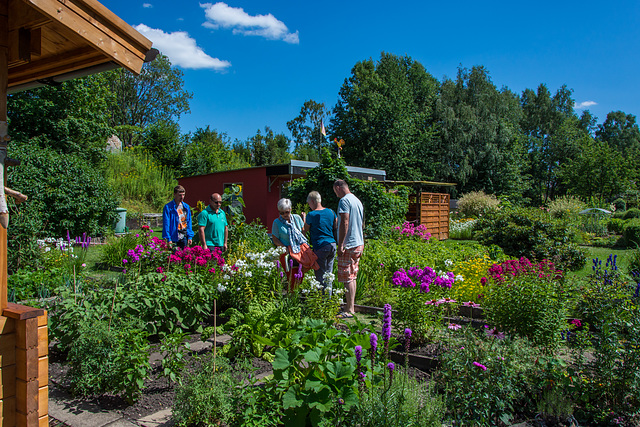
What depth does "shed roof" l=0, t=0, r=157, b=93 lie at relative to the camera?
2.25 metres

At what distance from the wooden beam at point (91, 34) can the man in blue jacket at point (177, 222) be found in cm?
381

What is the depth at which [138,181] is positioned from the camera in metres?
20.8

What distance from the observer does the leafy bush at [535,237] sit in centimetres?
909

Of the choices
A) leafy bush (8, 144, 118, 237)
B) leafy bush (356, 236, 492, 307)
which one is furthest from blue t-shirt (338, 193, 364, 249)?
leafy bush (8, 144, 118, 237)

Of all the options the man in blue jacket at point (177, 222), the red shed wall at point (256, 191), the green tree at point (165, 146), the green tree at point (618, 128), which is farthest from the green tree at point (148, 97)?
the green tree at point (618, 128)

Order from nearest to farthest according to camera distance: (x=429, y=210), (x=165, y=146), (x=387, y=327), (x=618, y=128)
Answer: (x=387, y=327) → (x=429, y=210) → (x=165, y=146) → (x=618, y=128)

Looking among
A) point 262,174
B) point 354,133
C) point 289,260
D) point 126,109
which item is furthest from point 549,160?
point 289,260

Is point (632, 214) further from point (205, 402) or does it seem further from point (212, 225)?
point (205, 402)

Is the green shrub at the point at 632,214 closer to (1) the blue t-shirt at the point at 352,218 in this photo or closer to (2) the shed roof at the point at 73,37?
(1) the blue t-shirt at the point at 352,218

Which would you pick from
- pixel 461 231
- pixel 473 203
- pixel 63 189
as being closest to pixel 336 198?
pixel 63 189

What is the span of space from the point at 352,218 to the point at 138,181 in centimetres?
1840

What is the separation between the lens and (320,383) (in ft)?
7.34

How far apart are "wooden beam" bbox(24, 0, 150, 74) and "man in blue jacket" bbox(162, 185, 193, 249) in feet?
12.5

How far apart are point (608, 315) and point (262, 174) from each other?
47.6 feet
